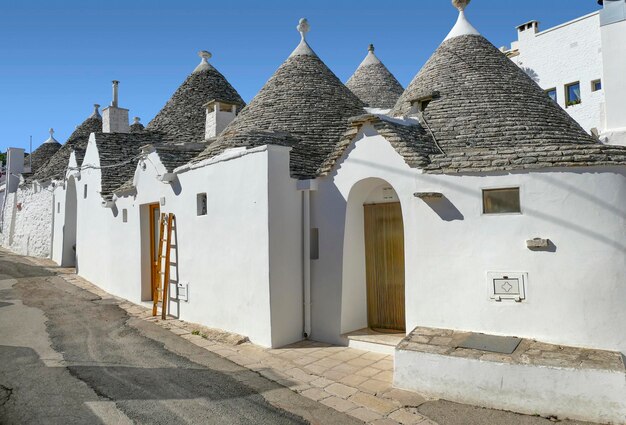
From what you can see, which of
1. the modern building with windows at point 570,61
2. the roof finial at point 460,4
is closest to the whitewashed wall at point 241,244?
the roof finial at point 460,4

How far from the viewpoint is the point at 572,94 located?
829 inches

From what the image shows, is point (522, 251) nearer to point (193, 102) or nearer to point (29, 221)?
point (193, 102)

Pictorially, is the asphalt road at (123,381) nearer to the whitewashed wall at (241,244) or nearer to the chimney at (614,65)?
the whitewashed wall at (241,244)

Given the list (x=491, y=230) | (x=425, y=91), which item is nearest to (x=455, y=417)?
(x=491, y=230)

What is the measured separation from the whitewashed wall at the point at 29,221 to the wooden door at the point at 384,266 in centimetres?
1966

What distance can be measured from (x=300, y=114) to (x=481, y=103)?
4248 millimetres

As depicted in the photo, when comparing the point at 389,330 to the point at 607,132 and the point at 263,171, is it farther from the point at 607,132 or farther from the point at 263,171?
the point at 607,132

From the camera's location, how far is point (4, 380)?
6020mm

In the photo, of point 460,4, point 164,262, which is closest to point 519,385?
point 164,262

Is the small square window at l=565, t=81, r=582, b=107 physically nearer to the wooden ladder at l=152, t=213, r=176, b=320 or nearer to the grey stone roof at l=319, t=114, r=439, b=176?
the grey stone roof at l=319, t=114, r=439, b=176


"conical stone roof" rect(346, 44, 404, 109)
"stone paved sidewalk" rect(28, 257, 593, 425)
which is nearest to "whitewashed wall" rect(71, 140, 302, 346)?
"stone paved sidewalk" rect(28, 257, 593, 425)

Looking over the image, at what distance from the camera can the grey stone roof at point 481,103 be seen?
26.4ft

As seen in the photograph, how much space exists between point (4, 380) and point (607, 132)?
1028 centimetres

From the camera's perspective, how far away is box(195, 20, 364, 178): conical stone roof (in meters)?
9.68
